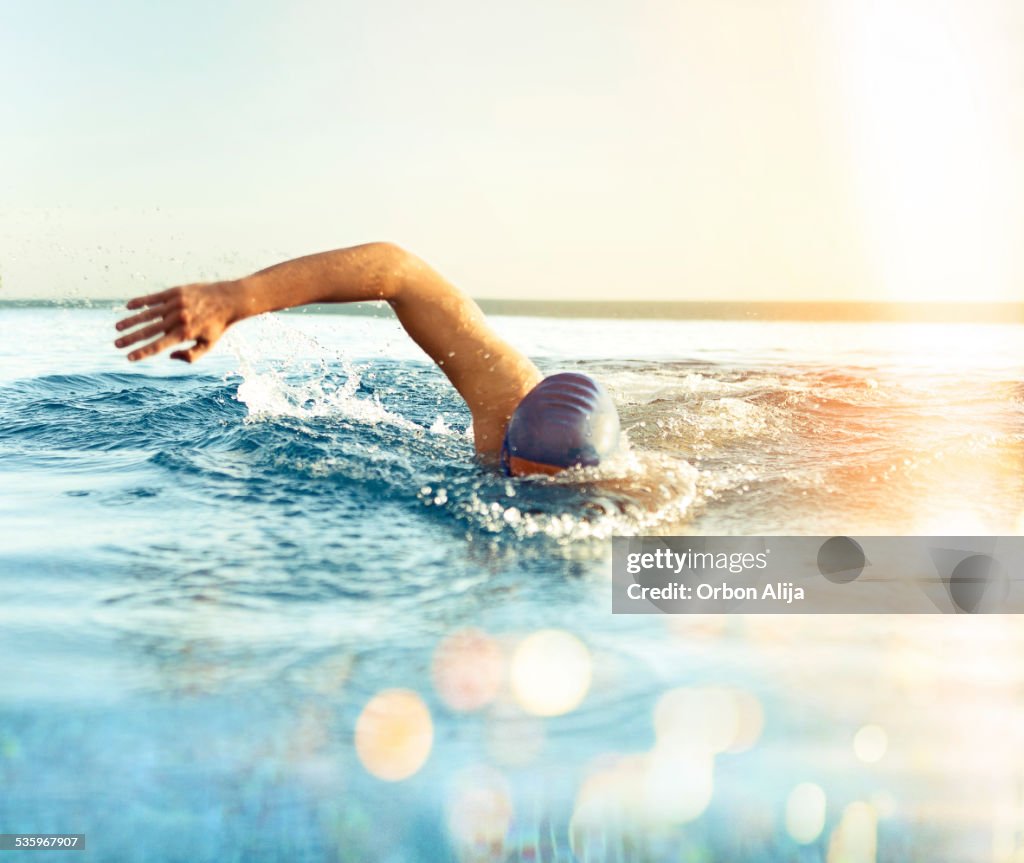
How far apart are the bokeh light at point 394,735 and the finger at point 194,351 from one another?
1496 millimetres

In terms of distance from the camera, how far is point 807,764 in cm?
238

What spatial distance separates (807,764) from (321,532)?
2493mm

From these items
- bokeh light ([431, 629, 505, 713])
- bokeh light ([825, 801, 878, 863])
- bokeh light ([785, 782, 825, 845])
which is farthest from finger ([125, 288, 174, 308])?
bokeh light ([825, 801, 878, 863])

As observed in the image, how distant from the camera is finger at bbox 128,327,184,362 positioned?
334 cm

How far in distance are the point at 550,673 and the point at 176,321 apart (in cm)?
185

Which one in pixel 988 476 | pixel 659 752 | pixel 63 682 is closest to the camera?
pixel 659 752

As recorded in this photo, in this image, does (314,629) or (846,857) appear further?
(314,629)

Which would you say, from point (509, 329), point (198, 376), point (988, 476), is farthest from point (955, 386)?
point (509, 329)

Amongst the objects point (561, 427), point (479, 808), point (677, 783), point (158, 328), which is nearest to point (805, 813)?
point (677, 783)

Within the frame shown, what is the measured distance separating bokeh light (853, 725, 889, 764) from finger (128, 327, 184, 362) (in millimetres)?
2603

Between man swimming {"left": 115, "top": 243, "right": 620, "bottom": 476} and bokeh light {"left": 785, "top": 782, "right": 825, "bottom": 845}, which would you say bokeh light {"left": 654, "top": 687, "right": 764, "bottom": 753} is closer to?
bokeh light {"left": 785, "top": 782, "right": 825, "bottom": 845}

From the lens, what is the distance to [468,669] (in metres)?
2.88

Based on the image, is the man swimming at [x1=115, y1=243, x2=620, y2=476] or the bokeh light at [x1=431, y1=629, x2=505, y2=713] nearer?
the bokeh light at [x1=431, y1=629, x2=505, y2=713]

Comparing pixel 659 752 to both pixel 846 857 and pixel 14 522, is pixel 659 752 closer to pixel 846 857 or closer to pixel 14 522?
pixel 846 857
